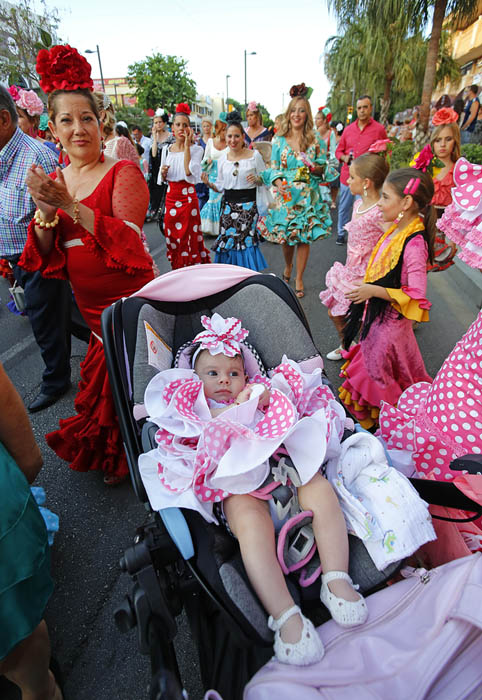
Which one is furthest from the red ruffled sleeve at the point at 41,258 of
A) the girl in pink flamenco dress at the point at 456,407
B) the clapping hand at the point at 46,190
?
the girl in pink flamenco dress at the point at 456,407

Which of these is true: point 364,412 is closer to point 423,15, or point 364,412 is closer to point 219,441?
point 219,441

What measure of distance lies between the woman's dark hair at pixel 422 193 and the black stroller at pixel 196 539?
1.03 m

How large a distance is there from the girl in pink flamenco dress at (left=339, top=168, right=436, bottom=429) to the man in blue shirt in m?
2.03

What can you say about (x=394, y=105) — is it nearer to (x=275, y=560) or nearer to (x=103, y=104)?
(x=103, y=104)

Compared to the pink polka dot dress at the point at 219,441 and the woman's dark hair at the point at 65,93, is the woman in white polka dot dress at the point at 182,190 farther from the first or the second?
the pink polka dot dress at the point at 219,441

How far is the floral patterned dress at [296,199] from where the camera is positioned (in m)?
4.51

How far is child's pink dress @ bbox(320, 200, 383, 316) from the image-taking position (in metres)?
2.87

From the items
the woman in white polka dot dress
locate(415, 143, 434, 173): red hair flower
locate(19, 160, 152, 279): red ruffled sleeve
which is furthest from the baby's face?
the woman in white polka dot dress

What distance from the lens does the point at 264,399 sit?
1540mm

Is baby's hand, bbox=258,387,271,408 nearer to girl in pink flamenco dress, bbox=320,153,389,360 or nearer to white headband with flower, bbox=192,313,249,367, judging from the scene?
white headband with flower, bbox=192,313,249,367

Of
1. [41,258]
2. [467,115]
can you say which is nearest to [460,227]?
[41,258]

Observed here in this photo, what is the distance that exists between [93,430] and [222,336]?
98 cm

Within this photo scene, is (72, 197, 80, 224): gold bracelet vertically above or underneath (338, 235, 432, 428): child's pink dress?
above

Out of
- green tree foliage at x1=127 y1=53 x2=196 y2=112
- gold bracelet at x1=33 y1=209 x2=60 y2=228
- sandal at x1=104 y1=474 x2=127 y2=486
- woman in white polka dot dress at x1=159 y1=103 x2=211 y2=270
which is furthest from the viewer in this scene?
green tree foliage at x1=127 y1=53 x2=196 y2=112
